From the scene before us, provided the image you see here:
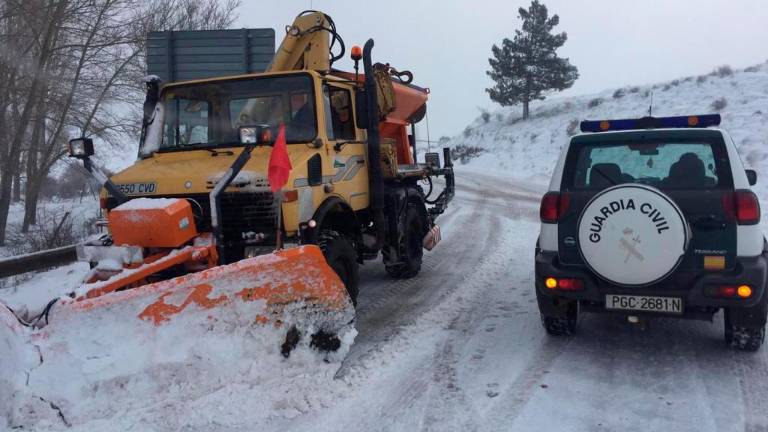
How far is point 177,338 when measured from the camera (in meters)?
3.53

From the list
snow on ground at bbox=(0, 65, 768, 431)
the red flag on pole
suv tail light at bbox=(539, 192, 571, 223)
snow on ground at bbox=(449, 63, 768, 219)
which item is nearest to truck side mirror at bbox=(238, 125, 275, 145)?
the red flag on pole

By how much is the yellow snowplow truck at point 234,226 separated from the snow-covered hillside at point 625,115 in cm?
1521

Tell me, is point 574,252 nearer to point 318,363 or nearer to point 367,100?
point 318,363

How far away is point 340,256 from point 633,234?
2.42m

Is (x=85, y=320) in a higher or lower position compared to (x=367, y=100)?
lower

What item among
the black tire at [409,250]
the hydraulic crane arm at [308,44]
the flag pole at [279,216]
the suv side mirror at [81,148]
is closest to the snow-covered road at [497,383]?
the flag pole at [279,216]

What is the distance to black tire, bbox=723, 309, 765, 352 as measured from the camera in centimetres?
410

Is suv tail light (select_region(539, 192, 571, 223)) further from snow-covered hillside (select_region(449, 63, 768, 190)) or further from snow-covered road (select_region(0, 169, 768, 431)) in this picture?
snow-covered hillside (select_region(449, 63, 768, 190))

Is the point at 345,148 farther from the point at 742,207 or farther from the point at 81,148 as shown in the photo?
the point at 742,207

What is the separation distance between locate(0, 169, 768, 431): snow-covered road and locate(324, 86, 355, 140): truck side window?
1.82m

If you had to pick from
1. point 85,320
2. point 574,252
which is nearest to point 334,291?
point 85,320

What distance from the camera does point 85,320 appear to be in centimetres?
344

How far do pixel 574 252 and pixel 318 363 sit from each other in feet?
6.79

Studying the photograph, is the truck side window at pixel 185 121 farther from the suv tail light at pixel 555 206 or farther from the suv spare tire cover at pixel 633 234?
the suv spare tire cover at pixel 633 234
